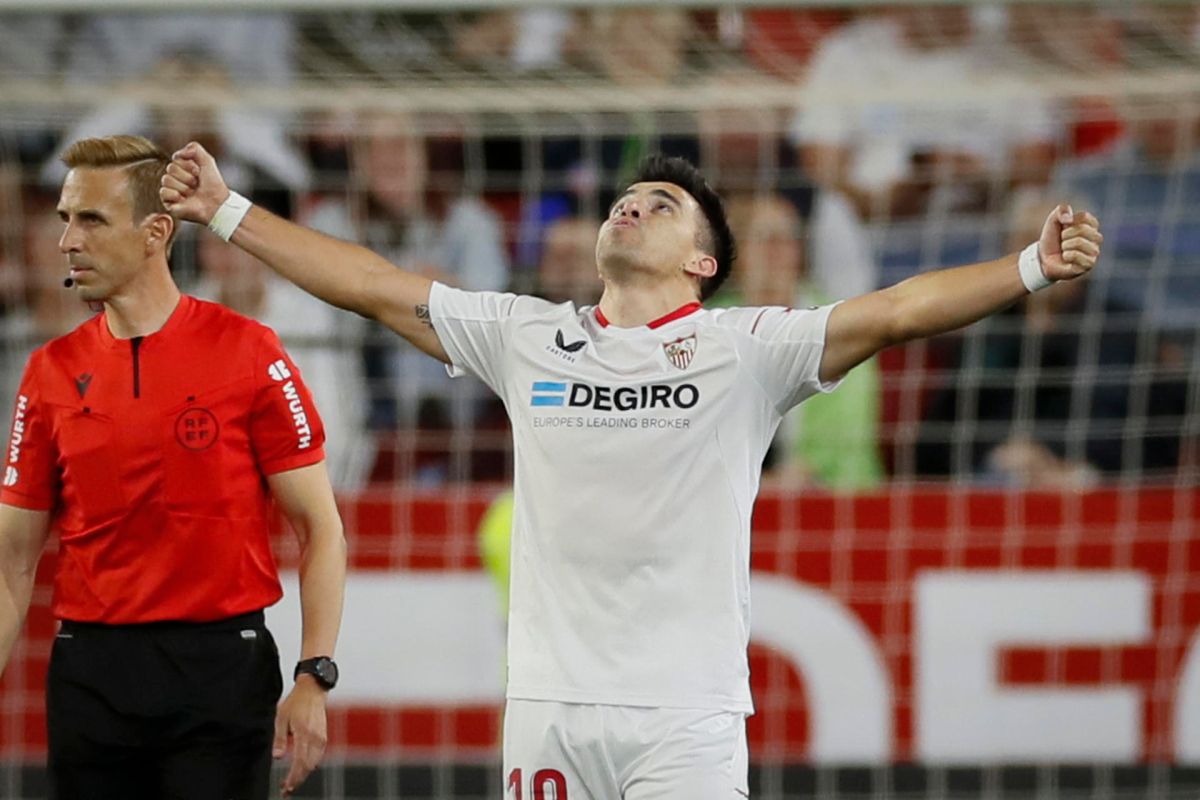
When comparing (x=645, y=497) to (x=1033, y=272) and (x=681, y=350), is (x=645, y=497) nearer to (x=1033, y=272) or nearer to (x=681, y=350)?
(x=681, y=350)

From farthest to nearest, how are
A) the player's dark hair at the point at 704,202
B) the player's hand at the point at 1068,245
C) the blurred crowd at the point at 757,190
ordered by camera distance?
the blurred crowd at the point at 757,190 → the player's dark hair at the point at 704,202 → the player's hand at the point at 1068,245

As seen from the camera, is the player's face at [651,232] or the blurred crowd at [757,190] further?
the blurred crowd at [757,190]

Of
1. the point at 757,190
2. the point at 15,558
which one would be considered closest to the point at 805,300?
the point at 757,190

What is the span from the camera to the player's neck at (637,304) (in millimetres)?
4750

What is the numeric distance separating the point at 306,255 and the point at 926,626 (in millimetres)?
4296

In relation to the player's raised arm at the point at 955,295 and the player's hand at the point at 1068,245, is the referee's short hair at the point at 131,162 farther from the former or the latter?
the player's hand at the point at 1068,245

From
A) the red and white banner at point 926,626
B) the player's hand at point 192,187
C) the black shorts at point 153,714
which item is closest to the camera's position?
the player's hand at point 192,187

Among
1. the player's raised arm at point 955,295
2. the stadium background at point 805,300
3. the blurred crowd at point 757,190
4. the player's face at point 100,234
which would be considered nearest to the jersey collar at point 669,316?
the player's raised arm at point 955,295

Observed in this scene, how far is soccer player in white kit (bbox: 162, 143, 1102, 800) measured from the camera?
173 inches

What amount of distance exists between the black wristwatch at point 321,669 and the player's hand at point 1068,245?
1922 millimetres

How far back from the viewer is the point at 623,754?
4.39 metres

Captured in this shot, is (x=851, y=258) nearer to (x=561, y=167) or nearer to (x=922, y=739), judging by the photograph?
(x=561, y=167)

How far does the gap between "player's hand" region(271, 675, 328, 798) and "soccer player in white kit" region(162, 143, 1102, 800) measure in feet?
1.54

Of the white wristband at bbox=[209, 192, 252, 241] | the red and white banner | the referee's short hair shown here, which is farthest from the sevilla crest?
the red and white banner
